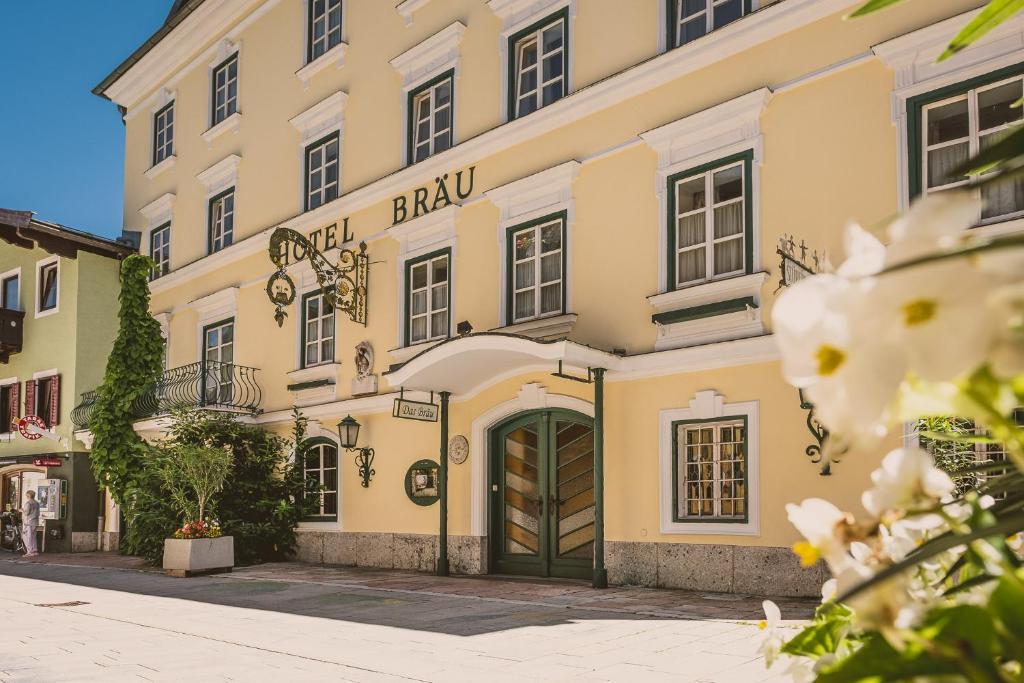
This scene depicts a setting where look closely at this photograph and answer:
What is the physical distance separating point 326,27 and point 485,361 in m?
8.77

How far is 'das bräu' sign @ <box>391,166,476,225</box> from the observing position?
1509 cm

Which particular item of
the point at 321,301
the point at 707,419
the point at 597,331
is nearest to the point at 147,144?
the point at 321,301

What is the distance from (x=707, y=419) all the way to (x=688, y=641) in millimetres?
3947

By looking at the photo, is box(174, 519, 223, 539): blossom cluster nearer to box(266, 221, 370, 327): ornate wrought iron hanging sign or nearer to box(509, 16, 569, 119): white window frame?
box(266, 221, 370, 327): ornate wrought iron hanging sign

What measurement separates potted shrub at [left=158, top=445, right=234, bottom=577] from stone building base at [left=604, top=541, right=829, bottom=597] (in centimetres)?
698

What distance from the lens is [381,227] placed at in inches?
651

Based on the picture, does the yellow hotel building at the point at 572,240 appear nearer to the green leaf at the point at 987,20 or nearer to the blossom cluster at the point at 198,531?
the blossom cluster at the point at 198,531

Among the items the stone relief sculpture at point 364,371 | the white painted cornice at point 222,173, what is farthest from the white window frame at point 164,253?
the stone relief sculpture at point 364,371

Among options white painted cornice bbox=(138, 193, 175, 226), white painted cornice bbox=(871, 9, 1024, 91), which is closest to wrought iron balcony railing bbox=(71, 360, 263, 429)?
white painted cornice bbox=(138, 193, 175, 226)

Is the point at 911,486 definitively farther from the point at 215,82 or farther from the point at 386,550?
the point at 215,82

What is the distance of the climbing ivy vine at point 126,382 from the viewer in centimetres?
1980

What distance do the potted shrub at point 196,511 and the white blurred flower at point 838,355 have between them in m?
16.0

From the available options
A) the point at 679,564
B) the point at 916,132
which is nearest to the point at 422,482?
the point at 679,564

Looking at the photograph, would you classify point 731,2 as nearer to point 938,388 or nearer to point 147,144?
point 938,388
